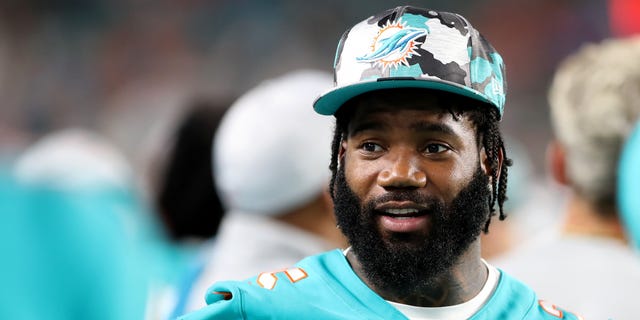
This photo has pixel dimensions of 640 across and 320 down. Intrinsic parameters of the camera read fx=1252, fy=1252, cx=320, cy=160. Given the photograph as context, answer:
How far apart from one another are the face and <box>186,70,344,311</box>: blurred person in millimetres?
1783

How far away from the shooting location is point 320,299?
2.58 meters

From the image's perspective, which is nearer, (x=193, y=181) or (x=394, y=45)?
(x=394, y=45)

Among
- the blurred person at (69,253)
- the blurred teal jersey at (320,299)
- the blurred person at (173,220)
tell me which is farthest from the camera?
the blurred person at (69,253)

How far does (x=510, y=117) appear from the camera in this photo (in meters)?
17.0

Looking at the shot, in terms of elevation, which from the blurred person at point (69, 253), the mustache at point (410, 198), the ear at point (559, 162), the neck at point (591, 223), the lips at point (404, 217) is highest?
the mustache at point (410, 198)

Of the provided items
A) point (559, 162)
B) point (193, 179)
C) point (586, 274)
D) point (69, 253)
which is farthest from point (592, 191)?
point (69, 253)

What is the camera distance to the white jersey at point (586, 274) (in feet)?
12.6

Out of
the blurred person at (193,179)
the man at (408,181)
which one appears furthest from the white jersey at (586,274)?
the blurred person at (193,179)

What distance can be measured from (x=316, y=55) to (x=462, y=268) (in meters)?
15.1

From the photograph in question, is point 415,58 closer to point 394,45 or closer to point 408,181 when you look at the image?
point 394,45

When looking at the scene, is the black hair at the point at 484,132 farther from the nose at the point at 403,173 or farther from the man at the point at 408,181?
the nose at the point at 403,173

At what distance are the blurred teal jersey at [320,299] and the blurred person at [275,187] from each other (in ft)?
5.71

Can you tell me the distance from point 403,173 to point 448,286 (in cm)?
28

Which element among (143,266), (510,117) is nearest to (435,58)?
(143,266)
